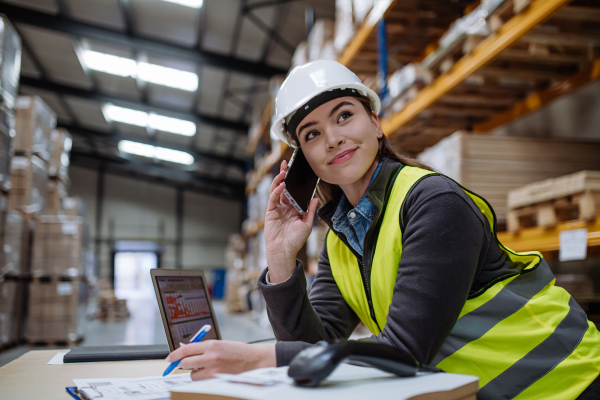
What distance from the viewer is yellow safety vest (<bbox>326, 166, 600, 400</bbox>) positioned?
122cm

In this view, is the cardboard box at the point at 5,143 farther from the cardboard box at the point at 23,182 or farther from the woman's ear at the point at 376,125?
the woman's ear at the point at 376,125

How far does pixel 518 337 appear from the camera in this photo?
48.5 inches

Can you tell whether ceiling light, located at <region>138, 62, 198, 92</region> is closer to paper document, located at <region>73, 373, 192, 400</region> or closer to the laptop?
the laptop

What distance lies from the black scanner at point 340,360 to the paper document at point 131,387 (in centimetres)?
44

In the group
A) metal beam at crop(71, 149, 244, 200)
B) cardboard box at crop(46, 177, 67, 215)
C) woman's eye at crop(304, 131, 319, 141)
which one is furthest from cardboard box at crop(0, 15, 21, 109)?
metal beam at crop(71, 149, 244, 200)

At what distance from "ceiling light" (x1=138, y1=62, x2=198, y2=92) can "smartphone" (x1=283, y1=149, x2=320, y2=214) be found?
35.9 feet

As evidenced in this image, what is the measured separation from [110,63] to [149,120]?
3879 millimetres

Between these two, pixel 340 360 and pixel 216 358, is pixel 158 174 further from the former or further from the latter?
pixel 340 360

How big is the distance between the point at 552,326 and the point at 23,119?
787 cm

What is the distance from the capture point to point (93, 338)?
28.4 feet

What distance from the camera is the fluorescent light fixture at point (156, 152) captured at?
1977cm

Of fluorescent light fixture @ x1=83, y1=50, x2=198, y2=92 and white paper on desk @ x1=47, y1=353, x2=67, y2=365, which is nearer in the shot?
white paper on desk @ x1=47, y1=353, x2=67, y2=365

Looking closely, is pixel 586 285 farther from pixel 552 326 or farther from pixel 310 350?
pixel 310 350

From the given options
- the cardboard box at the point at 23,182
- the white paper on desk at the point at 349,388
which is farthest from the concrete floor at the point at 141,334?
the white paper on desk at the point at 349,388
